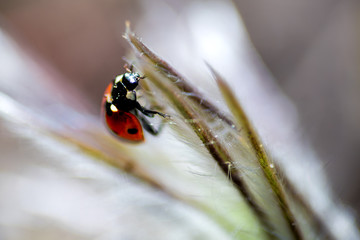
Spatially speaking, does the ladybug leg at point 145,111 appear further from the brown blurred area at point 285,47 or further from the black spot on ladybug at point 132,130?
the brown blurred area at point 285,47

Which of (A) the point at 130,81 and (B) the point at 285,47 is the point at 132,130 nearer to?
→ (A) the point at 130,81

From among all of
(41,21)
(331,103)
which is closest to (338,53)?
(331,103)

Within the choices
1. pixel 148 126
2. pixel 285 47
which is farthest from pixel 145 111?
pixel 285 47

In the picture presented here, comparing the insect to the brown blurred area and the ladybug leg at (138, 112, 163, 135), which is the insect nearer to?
the ladybug leg at (138, 112, 163, 135)

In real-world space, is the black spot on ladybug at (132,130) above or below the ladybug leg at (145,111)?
below

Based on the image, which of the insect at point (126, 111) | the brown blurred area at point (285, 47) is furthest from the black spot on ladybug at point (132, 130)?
the brown blurred area at point (285, 47)

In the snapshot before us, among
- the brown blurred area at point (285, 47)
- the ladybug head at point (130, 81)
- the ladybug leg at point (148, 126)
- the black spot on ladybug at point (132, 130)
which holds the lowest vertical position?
the black spot on ladybug at point (132, 130)

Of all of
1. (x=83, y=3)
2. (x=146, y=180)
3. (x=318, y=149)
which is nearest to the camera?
(x=146, y=180)

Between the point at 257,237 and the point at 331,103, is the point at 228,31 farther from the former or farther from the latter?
the point at 257,237
